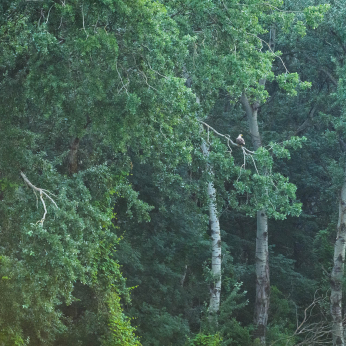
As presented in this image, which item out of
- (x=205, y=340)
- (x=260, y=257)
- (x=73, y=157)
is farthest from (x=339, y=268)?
(x=73, y=157)

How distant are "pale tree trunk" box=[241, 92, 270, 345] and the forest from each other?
1.5 inches

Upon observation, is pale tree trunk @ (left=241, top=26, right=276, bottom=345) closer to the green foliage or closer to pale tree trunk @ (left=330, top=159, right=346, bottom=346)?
pale tree trunk @ (left=330, top=159, right=346, bottom=346)

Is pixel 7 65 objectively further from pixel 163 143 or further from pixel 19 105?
pixel 163 143

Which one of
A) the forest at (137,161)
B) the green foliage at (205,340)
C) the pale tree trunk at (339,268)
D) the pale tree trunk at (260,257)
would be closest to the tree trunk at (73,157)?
the forest at (137,161)

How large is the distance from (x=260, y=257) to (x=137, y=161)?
171 inches

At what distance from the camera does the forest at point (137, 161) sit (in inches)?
312

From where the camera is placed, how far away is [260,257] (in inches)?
641

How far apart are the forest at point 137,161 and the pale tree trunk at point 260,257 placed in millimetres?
39

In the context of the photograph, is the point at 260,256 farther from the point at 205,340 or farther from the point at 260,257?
the point at 205,340

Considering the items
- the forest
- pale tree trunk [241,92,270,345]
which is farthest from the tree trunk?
pale tree trunk [241,92,270,345]

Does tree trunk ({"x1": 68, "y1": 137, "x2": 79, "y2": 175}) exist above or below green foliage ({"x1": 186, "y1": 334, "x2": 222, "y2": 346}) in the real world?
above

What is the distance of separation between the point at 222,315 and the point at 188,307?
341cm

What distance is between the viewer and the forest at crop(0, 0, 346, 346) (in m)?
7.93

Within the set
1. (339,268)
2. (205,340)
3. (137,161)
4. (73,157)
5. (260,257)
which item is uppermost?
(137,161)
